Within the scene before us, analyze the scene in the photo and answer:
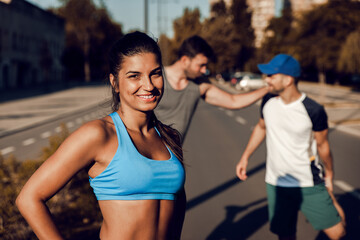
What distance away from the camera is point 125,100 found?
1884 mm

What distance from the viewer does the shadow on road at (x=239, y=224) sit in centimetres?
465

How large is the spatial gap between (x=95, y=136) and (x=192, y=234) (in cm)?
333

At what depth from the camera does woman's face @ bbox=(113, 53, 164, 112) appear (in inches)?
72.0

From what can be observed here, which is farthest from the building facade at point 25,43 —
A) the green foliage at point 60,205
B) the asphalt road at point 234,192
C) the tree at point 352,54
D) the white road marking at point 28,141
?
the green foliage at point 60,205

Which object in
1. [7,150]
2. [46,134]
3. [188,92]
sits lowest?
[46,134]

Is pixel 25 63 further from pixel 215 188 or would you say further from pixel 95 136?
pixel 95 136

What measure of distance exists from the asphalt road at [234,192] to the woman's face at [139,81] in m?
0.52

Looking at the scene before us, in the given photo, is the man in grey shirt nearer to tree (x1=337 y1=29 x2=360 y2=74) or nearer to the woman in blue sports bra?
the woman in blue sports bra

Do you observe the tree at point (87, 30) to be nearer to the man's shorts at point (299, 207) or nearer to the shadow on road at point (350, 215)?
the shadow on road at point (350, 215)

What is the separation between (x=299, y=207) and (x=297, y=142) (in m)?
0.55

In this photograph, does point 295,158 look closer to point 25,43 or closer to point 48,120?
point 48,120

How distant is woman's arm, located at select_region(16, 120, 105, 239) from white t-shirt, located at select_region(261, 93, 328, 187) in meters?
2.22

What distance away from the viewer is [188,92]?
372 centimetres

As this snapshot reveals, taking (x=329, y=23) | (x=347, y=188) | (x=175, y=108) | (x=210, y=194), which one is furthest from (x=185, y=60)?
(x=329, y=23)
